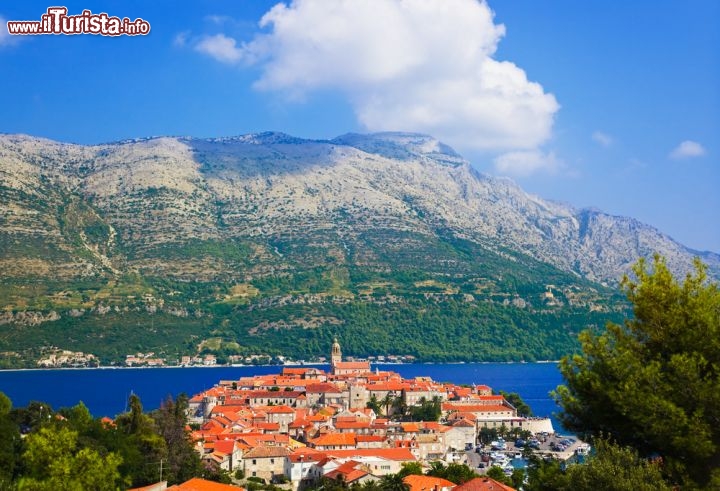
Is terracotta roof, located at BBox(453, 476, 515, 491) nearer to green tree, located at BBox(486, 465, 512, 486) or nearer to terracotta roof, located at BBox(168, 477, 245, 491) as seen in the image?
green tree, located at BBox(486, 465, 512, 486)

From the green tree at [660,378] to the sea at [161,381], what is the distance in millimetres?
72864

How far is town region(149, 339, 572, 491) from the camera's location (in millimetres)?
49844

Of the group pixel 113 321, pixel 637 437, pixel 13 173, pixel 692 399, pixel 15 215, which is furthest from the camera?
pixel 13 173

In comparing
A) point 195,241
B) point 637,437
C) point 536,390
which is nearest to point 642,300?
point 637,437

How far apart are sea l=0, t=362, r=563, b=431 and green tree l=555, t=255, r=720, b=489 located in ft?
239

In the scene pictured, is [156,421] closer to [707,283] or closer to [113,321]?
[707,283]

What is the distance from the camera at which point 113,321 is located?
150 meters

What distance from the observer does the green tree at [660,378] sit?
12641 mm

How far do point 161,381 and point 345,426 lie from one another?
2667 inches

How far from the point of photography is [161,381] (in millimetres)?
122188

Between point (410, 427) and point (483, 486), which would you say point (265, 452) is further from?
point (483, 486)

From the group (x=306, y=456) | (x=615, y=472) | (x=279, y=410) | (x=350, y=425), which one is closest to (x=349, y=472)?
(x=306, y=456)

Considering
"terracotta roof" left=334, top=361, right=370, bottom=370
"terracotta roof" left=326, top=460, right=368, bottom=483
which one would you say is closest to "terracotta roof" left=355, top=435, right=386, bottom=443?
"terracotta roof" left=326, top=460, right=368, bottom=483

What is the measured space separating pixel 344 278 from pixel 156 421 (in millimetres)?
137782
